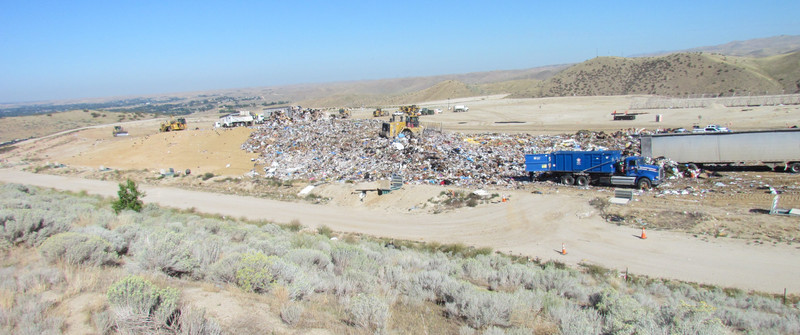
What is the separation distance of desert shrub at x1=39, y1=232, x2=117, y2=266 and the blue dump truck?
56.1 feet

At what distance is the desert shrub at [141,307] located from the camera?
4.12 meters

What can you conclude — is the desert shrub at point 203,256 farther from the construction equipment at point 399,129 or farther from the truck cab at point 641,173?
the construction equipment at point 399,129

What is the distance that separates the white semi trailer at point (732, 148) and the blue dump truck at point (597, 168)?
137 inches

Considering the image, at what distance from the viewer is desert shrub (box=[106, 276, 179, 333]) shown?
4117 mm

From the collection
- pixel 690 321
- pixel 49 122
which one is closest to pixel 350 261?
pixel 690 321

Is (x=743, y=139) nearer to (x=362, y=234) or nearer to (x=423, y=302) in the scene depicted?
(x=362, y=234)

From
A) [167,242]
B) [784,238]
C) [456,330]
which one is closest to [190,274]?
[167,242]

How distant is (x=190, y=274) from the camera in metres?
6.38

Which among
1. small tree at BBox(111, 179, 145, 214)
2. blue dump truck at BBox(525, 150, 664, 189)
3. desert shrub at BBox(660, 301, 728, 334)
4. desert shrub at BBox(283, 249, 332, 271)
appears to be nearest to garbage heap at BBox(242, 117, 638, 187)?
blue dump truck at BBox(525, 150, 664, 189)

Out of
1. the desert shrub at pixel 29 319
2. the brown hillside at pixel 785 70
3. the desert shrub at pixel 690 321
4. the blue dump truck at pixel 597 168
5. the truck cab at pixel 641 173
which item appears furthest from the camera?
the brown hillside at pixel 785 70

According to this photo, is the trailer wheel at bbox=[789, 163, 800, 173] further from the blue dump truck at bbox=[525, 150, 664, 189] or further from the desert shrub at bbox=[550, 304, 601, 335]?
the desert shrub at bbox=[550, 304, 601, 335]

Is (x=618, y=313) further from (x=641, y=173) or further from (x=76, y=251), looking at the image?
(x=641, y=173)

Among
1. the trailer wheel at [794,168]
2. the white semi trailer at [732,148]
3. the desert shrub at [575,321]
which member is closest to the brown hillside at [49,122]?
the white semi trailer at [732,148]

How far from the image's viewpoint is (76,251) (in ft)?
19.7
